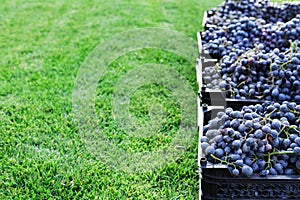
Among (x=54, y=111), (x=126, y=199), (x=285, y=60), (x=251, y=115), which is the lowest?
(x=126, y=199)

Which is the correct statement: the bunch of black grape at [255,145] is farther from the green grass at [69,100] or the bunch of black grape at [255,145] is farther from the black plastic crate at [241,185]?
the green grass at [69,100]

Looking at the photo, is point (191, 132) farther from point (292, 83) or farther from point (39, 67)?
point (39, 67)

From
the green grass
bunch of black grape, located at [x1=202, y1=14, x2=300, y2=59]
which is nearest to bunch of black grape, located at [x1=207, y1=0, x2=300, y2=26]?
bunch of black grape, located at [x1=202, y1=14, x2=300, y2=59]

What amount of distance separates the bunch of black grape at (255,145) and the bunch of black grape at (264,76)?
306 millimetres

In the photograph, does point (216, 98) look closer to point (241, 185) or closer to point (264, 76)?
point (264, 76)

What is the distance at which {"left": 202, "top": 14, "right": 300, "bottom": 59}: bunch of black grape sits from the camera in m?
2.33

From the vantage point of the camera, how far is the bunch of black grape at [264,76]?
6.39ft

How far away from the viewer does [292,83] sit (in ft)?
6.37

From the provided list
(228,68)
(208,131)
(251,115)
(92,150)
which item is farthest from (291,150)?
(92,150)

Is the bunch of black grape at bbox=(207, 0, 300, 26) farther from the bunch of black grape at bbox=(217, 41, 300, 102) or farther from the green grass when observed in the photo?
the bunch of black grape at bbox=(217, 41, 300, 102)

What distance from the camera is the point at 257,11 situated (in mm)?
2855

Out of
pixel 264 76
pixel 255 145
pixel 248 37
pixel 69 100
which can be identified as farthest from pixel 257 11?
pixel 255 145

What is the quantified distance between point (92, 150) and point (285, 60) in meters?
1.06

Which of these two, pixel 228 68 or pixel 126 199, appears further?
pixel 228 68
